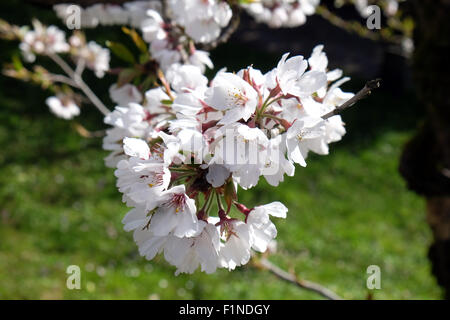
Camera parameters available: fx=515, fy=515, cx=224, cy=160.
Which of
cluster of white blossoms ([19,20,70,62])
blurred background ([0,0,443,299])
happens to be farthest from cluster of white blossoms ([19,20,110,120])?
blurred background ([0,0,443,299])

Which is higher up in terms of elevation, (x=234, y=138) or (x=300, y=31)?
(x=300, y=31)

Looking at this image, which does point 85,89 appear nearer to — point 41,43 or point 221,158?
point 41,43

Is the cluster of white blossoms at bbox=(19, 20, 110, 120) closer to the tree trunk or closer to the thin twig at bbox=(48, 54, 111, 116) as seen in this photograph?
the thin twig at bbox=(48, 54, 111, 116)

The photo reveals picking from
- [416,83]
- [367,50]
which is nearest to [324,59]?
[416,83]

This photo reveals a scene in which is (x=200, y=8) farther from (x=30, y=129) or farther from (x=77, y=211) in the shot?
(x=30, y=129)

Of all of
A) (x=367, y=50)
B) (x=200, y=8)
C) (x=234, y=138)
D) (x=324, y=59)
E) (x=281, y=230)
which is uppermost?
(x=367, y=50)

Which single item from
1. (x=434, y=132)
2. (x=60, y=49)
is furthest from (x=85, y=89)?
(x=434, y=132)

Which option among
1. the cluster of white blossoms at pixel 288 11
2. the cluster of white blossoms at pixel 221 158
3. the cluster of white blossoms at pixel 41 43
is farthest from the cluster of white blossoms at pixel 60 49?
the cluster of white blossoms at pixel 221 158

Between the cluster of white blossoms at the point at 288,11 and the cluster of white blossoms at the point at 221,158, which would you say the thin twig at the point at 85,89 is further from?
the cluster of white blossoms at the point at 221,158
